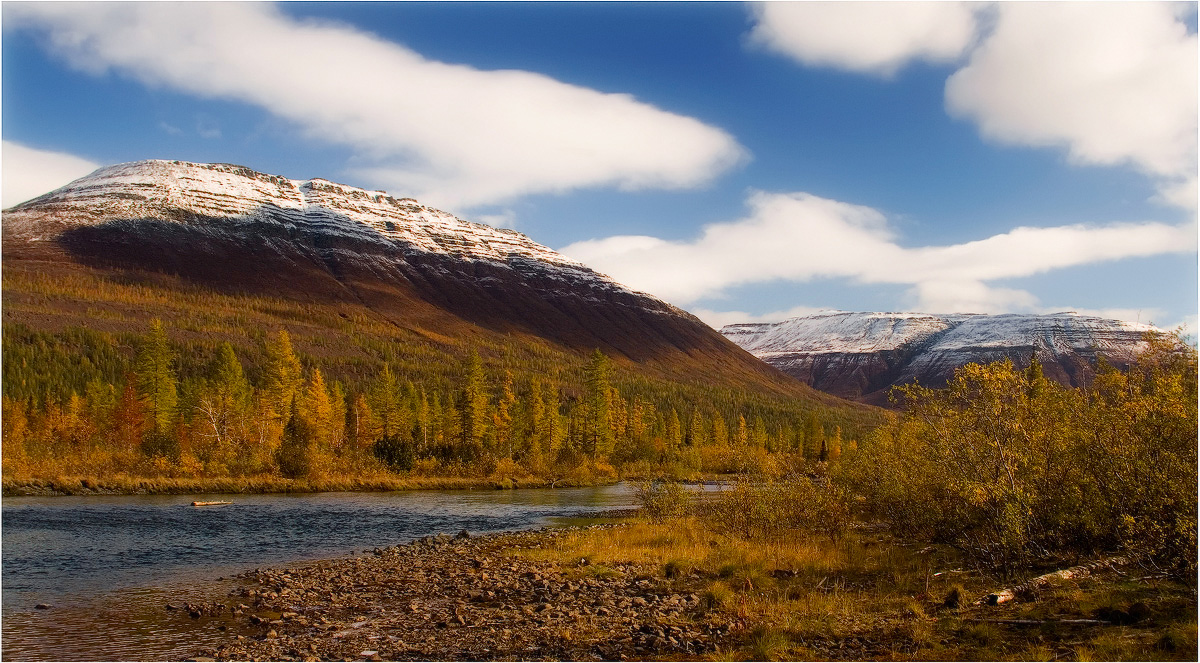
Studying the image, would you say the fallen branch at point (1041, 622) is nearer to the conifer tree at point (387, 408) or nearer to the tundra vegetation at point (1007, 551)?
the tundra vegetation at point (1007, 551)

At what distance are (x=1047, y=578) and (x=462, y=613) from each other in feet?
54.3

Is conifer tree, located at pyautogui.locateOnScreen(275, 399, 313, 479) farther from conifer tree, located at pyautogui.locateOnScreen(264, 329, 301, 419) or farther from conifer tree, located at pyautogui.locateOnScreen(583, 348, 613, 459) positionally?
A: conifer tree, located at pyautogui.locateOnScreen(583, 348, 613, 459)

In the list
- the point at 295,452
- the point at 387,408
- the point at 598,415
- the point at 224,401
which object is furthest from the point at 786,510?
the point at 387,408

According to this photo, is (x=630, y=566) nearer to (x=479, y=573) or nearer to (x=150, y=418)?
(x=479, y=573)

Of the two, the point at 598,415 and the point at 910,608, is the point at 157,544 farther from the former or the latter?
the point at 598,415

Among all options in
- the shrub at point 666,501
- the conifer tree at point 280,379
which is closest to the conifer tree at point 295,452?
the conifer tree at point 280,379

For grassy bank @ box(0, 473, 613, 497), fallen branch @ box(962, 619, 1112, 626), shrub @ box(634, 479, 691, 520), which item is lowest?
grassy bank @ box(0, 473, 613, 497)

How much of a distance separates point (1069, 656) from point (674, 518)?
Result: 25810 millimetres

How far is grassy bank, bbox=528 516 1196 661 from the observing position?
50.4 feet

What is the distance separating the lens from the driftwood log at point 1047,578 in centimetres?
1902

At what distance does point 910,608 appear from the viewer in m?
19.1

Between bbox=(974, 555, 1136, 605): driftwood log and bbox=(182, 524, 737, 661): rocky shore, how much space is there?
23.2ft

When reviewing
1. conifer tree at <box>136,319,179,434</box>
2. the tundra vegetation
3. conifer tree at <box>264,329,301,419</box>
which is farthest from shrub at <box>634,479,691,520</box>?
conifer tree at <box>136,319,179,434</box>

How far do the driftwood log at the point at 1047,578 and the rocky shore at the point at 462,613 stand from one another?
706 cm
